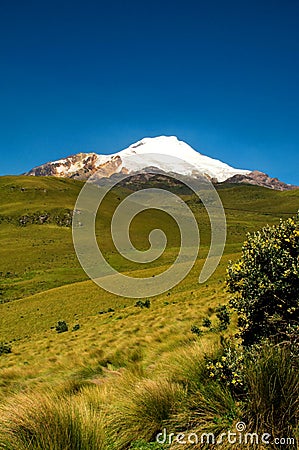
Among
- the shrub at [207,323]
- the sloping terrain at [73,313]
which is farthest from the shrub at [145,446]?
the shrub at [207,323]

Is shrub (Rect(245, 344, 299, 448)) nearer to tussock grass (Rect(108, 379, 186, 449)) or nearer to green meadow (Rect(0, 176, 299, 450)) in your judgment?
green meadow (Rect(0, 176, 299, 450))

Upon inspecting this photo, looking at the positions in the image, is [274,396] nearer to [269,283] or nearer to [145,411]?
[145,411]

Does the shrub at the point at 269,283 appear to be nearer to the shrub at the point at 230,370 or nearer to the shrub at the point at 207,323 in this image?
the shrub at the point at 230,370

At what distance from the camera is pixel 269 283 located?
8727mm

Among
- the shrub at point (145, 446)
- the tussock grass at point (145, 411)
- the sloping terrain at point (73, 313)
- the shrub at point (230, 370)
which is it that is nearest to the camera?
the shrub at point (145, 446)

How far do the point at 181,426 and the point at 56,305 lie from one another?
130 feet

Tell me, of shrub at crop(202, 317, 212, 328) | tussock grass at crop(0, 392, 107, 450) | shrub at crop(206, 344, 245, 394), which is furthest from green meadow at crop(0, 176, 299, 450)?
shrub at crop(202, 317, 212, 328)

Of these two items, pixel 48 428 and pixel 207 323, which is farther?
pixel 207 323

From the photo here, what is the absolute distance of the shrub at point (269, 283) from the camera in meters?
8.62

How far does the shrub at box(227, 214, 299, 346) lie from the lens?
8617 mm

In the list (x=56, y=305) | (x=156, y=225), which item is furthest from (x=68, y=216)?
Result: (x=56, y=305)

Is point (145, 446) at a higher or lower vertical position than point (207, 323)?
higher

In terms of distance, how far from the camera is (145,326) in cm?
2080

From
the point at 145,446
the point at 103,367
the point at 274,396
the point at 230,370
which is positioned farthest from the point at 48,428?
the point at 103,367
